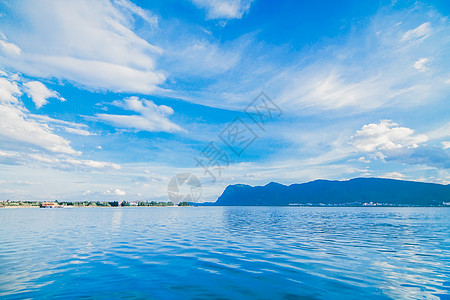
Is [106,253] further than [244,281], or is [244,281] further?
[106,253]

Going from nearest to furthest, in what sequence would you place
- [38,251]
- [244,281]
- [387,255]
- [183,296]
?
[183,296] → [244,281] → [387,255] → [38,251]

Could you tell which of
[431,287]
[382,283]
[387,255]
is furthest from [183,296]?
[387,255]

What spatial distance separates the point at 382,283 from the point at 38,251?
3299cm

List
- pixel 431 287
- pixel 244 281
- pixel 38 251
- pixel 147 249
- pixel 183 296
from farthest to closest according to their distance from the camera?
pixel 147 249
pixel 38 251
pixel 244 281
pixel 431 287
pixel 183 296

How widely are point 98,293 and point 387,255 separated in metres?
26.2

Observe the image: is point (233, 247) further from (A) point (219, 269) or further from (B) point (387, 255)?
(B) point (387, 255)

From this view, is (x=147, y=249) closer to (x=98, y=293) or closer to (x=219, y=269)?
(x=219, y=269)

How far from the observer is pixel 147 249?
26562 mm

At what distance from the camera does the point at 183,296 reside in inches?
500

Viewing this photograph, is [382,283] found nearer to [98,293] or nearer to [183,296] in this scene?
[183,296]

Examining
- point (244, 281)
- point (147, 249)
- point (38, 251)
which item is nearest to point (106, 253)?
point (147, 249)

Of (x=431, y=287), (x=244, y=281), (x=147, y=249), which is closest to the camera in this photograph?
(x=431, y=287)

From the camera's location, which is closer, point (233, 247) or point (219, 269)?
point (219, 269)

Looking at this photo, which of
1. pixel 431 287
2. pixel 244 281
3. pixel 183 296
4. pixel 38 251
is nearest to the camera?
pixel 183 296
